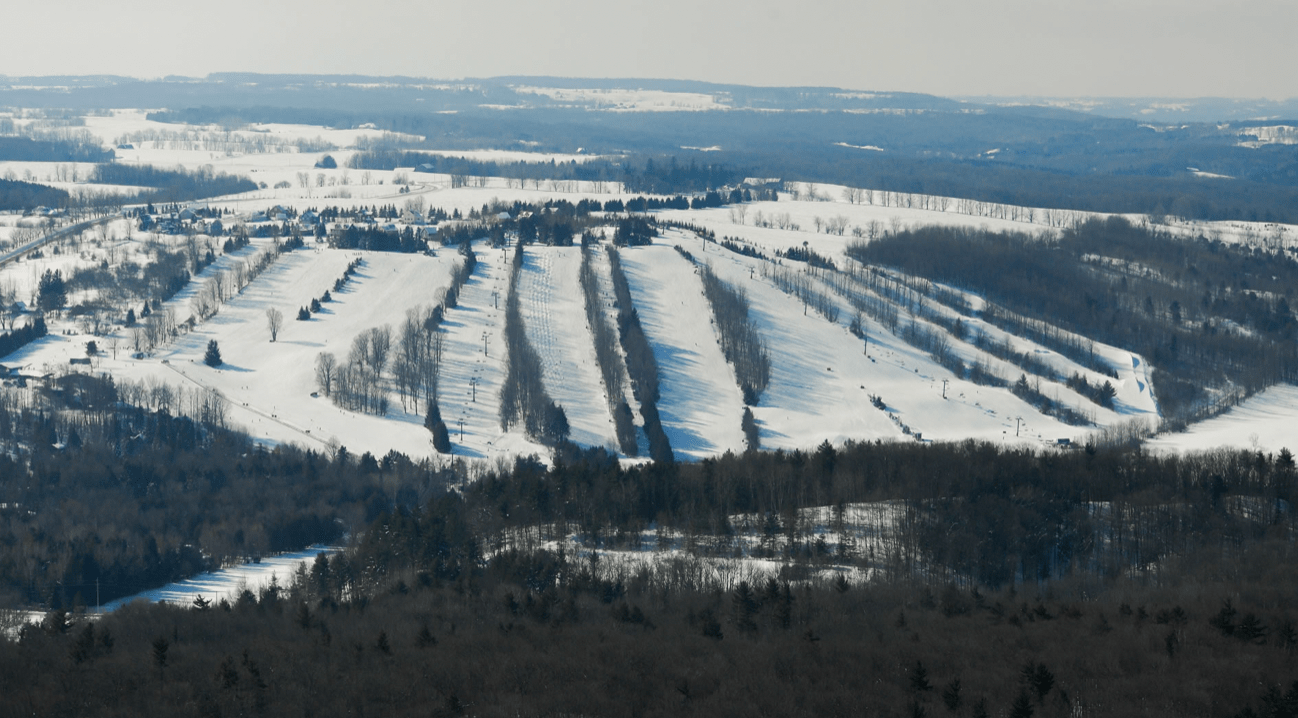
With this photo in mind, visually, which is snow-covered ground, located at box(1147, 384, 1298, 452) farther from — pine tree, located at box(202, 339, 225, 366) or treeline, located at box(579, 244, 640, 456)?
pine tree, located at box(202, 339, 225, 366)

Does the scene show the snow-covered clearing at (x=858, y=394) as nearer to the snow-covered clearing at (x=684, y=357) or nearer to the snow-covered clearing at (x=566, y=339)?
the snow-covered clearing at (x=684, y=357)

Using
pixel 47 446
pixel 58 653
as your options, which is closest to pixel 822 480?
pixel 58 653

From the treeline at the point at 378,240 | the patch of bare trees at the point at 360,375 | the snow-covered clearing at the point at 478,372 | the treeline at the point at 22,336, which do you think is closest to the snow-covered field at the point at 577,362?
the snow-covered clearing at the point at 478,372

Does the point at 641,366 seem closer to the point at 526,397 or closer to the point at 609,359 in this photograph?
the point at 609,359

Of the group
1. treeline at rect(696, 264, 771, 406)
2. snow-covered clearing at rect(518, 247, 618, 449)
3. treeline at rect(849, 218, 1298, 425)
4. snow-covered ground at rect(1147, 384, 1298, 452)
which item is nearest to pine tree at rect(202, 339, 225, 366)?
snow-covered clearing at rect(518, 247, 618, 449)

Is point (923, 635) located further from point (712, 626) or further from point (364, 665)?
point (364, 665)

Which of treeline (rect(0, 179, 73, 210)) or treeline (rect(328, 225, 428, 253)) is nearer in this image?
treeline (rect(328, 225, 428, 253))
